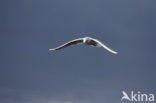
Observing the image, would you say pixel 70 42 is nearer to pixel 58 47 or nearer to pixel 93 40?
pixel 58 47

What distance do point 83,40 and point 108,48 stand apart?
405cm

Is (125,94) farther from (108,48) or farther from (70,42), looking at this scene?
(108,48)

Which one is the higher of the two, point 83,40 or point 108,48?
point 83,40

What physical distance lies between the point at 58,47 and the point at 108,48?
7.10 metres

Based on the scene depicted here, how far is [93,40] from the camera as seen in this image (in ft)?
104

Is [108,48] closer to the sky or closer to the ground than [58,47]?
closer to the ground

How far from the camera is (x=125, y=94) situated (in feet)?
134

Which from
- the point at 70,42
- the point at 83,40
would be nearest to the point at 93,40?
the point at 83,40

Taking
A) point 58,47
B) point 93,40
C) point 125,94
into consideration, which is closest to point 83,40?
point 93,40

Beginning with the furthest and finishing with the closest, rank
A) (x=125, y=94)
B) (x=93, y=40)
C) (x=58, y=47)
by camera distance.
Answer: (x=125, y=94)
(x=58, y=47)
(x=93, y=40)

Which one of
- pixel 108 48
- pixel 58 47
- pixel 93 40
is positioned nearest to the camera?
pixel 108 48

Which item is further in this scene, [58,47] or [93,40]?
[58,47]

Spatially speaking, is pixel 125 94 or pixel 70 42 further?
pixel 125 94

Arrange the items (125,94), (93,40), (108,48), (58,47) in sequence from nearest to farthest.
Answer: (108,48), (93,40), (58,47), (125,94)
